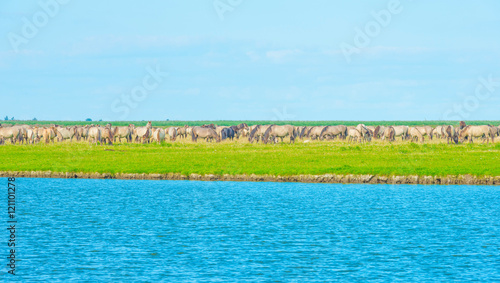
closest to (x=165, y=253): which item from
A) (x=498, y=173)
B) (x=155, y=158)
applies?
(x=498, y=173)

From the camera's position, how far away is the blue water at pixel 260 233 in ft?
65.9

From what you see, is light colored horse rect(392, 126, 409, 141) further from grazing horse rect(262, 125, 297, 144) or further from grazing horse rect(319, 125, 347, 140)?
grazing horse rect(262, 125, 297, 144)

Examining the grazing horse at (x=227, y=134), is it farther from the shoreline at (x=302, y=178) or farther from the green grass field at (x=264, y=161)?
the shoreline at (x=302, y=178)

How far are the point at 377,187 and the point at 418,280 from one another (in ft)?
72.0

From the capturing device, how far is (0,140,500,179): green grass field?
140ft

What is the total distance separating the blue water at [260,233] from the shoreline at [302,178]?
1.80 ft

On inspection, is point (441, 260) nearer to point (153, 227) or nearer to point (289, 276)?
point (289, 276)

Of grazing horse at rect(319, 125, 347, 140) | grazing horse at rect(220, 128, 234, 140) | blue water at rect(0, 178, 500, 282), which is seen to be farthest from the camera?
grazing horse at rect(319, 125, 347, 140)

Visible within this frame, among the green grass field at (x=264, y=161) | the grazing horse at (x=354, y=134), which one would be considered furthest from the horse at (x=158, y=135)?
the grazing horse at (x=354, y=134)

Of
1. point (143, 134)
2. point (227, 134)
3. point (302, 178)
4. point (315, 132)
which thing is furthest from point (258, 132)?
point (302, 178)

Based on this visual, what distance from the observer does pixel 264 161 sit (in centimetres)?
4809

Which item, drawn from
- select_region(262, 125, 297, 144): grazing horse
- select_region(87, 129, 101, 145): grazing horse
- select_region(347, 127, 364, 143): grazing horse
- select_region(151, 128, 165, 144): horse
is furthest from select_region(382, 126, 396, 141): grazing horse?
select_region(87, 129, 101, 145): grazing horse

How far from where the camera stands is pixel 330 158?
160ft

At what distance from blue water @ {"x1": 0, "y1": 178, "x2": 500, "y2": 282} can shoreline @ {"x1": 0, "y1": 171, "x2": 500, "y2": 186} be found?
549mm
